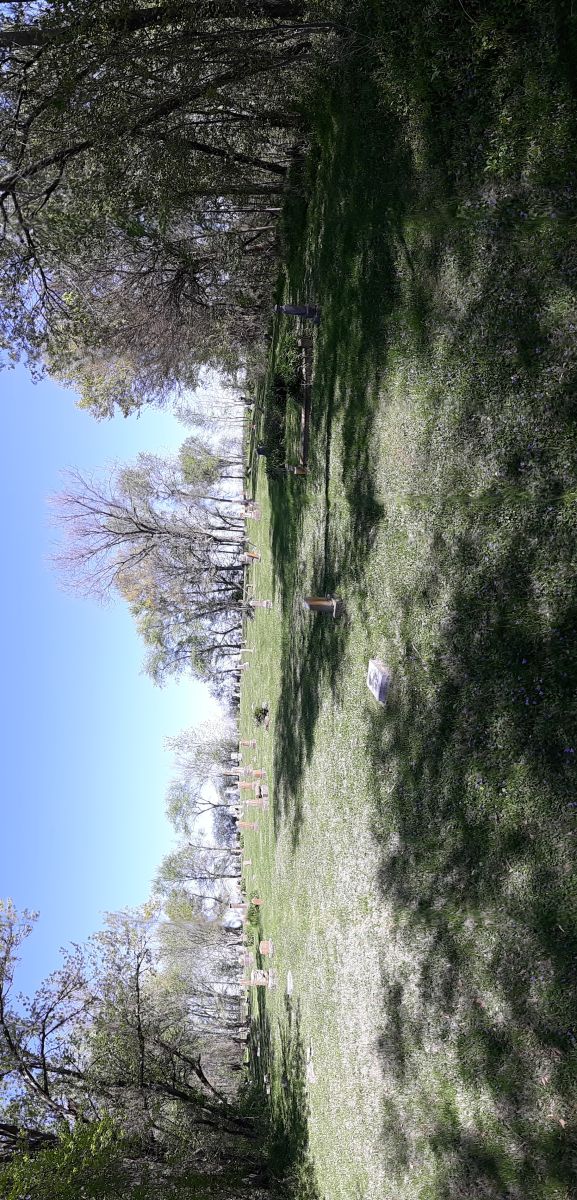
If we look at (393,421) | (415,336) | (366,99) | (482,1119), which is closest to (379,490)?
(393,421)

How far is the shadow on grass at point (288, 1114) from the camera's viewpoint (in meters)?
10.8

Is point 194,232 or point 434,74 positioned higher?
point 194,232

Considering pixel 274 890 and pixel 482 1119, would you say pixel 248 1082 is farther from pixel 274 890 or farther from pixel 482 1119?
pixel 482 1119

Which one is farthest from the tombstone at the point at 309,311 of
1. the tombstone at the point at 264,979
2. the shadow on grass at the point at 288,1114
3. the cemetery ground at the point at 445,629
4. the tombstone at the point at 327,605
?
the tombstone at the point at 264,979

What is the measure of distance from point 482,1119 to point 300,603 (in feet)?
29.0

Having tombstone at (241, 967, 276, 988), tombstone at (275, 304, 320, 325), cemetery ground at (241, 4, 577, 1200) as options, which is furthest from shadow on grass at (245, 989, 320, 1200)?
tombstone at (275, 304, 320, 325)

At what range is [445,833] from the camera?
7.09 m

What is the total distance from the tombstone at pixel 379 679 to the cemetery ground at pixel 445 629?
150 millimetres

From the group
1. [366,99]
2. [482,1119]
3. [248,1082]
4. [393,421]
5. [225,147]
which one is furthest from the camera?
[248,1082]

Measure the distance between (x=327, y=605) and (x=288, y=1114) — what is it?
28.2 feet

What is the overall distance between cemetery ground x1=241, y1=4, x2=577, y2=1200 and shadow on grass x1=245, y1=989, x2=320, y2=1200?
0.09m

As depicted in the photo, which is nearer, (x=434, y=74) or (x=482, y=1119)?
(x=482, y=1119)

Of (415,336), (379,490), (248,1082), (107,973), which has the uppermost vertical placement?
(415,336)

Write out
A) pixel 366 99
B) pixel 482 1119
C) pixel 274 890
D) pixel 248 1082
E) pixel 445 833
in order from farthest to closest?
pixel 248 1082
pixel 274 890
pixel 366 99
pixel 445 833
pixel 482 1119
